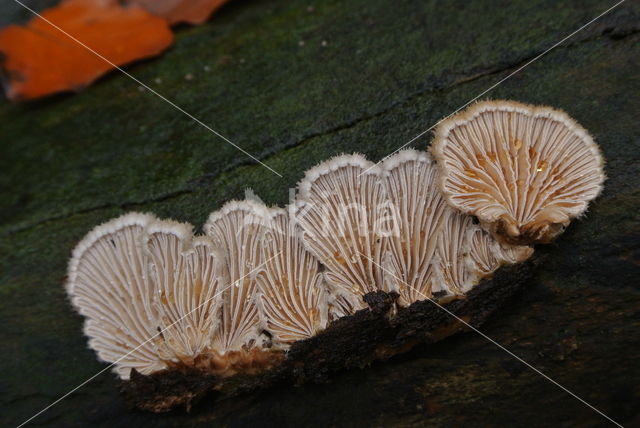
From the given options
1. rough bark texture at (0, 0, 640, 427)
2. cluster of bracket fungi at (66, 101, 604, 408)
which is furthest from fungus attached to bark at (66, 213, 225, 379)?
rough bark texture at (0, 0, 640, 427)

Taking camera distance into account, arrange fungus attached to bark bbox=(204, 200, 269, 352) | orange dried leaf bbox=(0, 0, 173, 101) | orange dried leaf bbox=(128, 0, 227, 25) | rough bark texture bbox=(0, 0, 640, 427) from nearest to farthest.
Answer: rough bark texture bbox=(0, 0, 640, 427), fungus attached to bark bbox=(204, 200, 269, 352), orange dried leaf bbox=(0, 0, 173, 101), orange dried leaf bbox=(128, 0, 227, 25)

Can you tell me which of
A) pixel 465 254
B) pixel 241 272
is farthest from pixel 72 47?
pixel 465 254

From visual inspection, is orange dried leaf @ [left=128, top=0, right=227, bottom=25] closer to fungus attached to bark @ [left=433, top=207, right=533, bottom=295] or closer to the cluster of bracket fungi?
the cluster of bracket fungi

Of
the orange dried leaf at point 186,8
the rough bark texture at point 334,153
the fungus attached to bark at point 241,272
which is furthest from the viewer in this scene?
the orange dried leaf at point 186,8

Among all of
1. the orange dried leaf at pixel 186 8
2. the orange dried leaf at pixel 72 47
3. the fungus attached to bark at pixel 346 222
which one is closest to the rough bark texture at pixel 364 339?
the fungus attached to bark at pixel 346 222

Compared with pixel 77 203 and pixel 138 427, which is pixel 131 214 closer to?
pixel 77 203

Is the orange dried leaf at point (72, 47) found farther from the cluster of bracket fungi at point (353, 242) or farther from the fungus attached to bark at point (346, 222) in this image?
the fungus attached to bark at point (346, 222)

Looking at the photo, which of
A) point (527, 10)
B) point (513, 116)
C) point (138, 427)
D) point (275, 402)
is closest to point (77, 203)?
point (138, 427)
